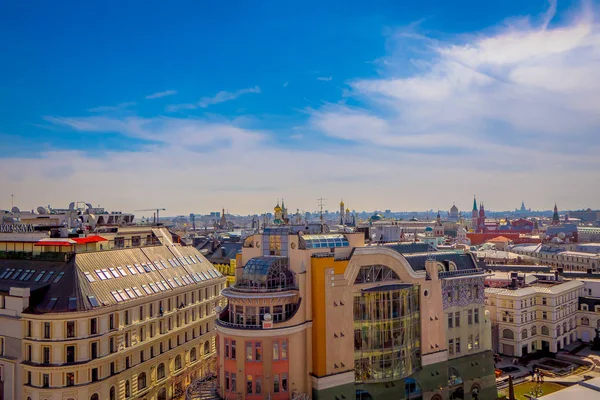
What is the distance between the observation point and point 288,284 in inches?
2581

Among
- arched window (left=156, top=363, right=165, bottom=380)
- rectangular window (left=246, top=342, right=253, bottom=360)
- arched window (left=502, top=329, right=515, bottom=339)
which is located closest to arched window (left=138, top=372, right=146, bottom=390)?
arched window (left=156, top=363, right=165, bottom=380)

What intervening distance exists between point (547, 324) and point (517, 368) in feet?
58.4

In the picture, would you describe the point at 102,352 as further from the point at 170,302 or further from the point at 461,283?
the point at 461,283

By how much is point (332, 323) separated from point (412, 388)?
1899cm

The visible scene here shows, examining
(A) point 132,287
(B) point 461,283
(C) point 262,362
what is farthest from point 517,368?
(A) point 132,287

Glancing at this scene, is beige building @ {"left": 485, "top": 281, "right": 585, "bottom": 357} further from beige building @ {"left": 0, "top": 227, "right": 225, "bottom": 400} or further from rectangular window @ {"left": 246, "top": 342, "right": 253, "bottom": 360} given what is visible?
rectangular window @ {"left": 246, "top": 342, "right": 253, "bottom": 360}

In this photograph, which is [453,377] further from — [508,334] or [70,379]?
[70,379]

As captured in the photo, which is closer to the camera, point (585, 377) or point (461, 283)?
point (461, 283)

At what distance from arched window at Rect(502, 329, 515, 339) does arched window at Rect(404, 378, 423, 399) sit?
4947 centimetres

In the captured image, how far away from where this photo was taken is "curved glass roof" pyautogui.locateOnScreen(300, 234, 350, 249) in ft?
217

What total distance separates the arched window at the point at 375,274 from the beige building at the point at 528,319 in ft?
173

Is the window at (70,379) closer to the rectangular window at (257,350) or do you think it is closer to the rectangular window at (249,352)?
the rectangular window at (249,352)

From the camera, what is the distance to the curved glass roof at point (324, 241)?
6606cm

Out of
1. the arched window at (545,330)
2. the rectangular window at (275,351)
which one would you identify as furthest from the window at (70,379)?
the arched window at (545,330)
